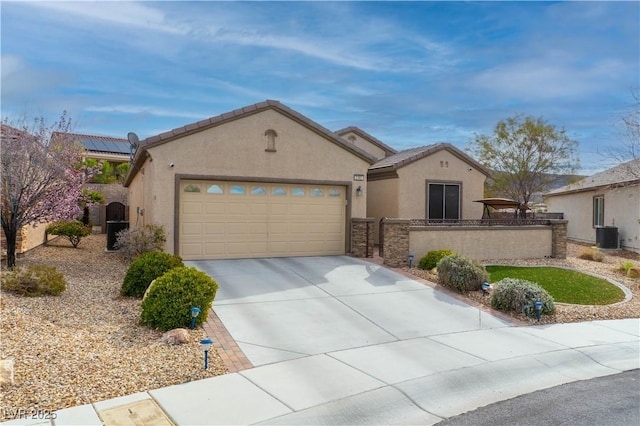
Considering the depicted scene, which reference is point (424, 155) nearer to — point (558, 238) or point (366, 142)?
point (366, 142)

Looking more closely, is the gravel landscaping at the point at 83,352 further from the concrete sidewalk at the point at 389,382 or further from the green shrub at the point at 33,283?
the concrete sidewalk at the point at 389,382

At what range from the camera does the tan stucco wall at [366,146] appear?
21.3 m

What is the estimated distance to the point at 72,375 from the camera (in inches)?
217

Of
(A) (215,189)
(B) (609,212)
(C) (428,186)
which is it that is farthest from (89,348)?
(B) (609,212)

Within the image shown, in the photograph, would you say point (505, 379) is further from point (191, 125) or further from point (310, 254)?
point (191, 125)

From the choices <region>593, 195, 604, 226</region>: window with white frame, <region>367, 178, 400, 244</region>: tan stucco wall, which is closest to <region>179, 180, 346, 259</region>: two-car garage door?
<region>367, 178, 400, 244</region>: tan stucco wall

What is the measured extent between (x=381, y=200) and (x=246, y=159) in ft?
22.1

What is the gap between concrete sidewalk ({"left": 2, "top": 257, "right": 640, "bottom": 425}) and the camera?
16.4 feet

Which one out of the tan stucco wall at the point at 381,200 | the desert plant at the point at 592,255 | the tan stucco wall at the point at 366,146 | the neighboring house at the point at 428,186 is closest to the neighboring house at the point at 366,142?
the tan stucco wall at the point at 366,146

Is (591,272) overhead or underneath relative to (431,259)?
underneath

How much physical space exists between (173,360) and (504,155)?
68.1ft

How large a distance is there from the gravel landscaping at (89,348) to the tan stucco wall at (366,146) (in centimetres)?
1217

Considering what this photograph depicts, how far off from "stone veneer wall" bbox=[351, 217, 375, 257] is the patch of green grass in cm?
377

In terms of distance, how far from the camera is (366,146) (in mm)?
21781
